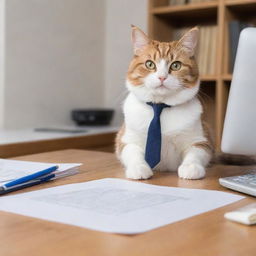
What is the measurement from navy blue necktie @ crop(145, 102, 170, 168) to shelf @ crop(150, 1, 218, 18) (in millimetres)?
1385

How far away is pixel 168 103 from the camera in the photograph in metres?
1.14

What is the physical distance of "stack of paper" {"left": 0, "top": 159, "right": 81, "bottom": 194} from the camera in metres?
0.87

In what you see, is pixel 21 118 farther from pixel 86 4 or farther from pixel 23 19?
pixel 86 4

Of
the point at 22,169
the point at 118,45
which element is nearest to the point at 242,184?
the point at 22,169

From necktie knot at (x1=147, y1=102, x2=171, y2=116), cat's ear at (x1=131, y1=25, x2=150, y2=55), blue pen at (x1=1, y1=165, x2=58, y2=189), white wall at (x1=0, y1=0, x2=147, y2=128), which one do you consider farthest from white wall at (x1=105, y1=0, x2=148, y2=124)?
blue pen at (x1=1, y1=165, x2=58, y2=189)

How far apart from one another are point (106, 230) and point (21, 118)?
6.71 ft

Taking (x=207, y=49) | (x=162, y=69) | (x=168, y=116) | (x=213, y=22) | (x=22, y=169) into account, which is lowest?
(x=22, y=169)

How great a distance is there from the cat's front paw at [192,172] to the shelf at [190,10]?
149 centimetres

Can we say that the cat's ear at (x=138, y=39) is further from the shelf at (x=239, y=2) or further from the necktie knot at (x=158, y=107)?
the shelf at (x=239, y=2)

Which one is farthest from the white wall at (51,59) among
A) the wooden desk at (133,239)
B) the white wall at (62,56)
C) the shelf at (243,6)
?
the wooden desk at (133,239)

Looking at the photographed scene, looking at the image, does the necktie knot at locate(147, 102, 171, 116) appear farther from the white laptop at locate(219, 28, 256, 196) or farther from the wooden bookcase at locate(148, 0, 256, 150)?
the wooden bookcase at locate(148, 0, 256, 150)


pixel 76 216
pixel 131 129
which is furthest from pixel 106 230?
pixel 131 129

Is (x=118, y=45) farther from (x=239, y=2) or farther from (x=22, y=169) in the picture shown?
(x=22, y=169)

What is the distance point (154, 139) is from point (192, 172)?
0.14 m
